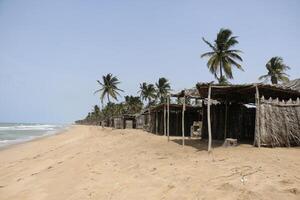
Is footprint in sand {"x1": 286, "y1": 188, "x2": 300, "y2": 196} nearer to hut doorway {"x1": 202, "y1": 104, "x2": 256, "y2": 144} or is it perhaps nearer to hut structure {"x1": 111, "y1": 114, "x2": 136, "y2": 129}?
hut doorway {"x1": 202, "y1": 104, "x2": 256, "y2": 144}

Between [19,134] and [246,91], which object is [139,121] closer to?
[19,134]

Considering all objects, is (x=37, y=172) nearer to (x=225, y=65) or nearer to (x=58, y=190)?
(x=58, y=190)

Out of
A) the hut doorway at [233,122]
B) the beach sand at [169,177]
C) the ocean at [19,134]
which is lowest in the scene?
the ocean at [19,134]

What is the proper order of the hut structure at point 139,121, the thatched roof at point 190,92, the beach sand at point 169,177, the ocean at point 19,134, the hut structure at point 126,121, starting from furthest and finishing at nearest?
the hut structure at point 126,121 < the hut structure at point 139,121 < the ocean at point 19,134 < the thatched roof at point 190,92 < the beach sand at point 169,177

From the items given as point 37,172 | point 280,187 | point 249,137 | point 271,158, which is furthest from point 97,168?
point 249,137

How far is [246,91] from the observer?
13.4 meters

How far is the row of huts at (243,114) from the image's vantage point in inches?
450

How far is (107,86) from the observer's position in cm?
5288

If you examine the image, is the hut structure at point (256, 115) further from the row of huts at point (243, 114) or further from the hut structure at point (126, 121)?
the hut structure at point (126, 121)

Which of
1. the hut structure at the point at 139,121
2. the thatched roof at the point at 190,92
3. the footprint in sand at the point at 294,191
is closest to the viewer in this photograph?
the footprint in sand at the point at 294,191

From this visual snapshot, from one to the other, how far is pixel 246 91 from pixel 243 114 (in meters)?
2.55

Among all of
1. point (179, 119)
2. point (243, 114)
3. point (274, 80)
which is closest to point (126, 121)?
point (274, 80)

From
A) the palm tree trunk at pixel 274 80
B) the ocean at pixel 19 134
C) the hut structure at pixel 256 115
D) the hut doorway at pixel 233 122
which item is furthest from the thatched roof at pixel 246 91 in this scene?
the palm tree trunk at pixel 274 80

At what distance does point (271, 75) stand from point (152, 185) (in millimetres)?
33582
